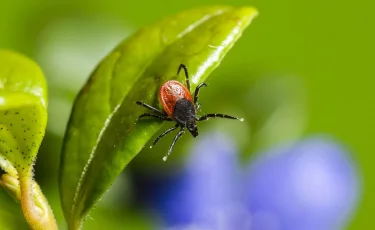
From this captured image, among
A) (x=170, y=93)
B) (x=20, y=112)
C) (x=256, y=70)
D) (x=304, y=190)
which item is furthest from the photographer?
(x=256, y=70)

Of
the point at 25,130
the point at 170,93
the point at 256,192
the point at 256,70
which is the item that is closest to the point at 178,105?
the point at 170,93

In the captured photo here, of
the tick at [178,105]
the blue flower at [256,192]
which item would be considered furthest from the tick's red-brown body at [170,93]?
the blue flower at [256,192]

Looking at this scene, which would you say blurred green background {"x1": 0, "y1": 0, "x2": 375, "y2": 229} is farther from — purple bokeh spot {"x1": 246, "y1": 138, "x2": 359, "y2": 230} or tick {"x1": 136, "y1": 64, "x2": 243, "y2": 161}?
tick {"x1": 136, "y1": 64, "x2": 243, "y2": 161}

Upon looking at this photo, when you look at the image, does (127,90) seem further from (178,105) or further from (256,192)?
(256,192)

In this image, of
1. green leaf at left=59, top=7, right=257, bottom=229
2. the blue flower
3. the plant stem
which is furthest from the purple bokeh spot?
the plant stem

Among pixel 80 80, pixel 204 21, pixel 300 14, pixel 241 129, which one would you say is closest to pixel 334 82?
pixel 300 14

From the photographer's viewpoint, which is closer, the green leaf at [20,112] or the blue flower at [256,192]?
the green leaf at [20,112]

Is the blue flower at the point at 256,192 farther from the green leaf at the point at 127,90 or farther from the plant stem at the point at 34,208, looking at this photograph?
the plant stem at the point at 34,208
